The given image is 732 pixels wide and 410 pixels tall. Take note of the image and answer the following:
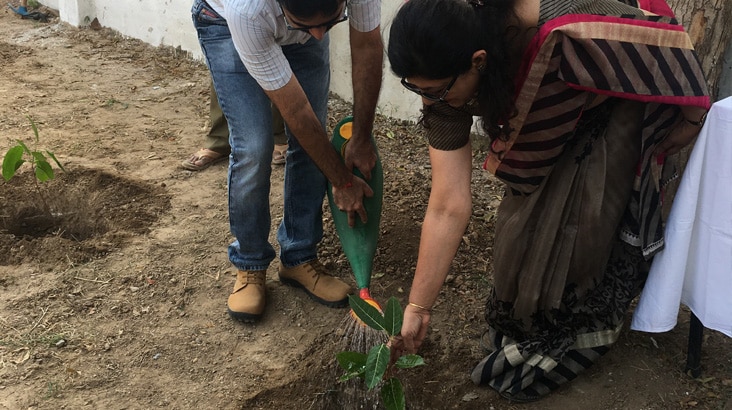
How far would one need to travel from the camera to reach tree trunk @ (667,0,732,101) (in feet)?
7.74

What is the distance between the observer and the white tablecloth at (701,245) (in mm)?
1838

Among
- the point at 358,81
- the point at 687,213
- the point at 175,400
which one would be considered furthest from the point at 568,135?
the point at 175,400

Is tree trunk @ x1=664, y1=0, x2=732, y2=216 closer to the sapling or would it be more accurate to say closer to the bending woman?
the bending woman

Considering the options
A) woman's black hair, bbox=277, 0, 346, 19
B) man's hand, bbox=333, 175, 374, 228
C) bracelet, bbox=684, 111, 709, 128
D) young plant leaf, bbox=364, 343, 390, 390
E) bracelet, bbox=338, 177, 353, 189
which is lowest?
young plant leaf, bbox=364, 343, 390, 390

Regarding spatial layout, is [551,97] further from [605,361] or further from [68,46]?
[68,46]

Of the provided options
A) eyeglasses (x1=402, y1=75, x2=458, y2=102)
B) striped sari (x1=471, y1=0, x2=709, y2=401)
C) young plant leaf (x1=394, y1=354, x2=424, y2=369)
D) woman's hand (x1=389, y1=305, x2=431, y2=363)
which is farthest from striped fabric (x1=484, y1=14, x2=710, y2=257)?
young plant leaf (x1=394, y1=354, x2=424, y2=369)

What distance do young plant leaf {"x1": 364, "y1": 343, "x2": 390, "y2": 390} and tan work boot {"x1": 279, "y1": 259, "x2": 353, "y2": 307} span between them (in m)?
0.84

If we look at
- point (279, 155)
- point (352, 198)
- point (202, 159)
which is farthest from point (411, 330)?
point (202, 159)

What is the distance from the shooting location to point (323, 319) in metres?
2.54

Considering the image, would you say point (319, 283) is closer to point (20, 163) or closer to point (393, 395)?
point (393, 395)

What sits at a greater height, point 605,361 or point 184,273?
point 605,361

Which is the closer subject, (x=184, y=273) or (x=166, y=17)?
(x=184, y=273)

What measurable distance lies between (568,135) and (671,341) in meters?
0.96

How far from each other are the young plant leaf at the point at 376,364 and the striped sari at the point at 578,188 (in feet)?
1.85
